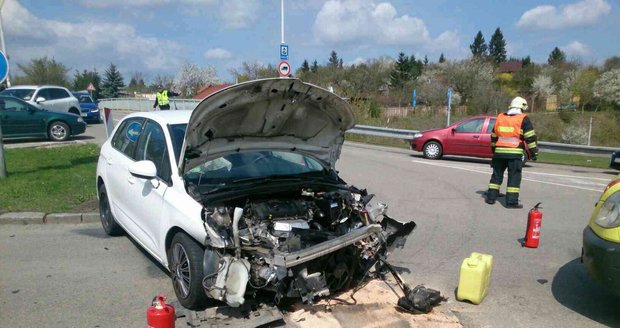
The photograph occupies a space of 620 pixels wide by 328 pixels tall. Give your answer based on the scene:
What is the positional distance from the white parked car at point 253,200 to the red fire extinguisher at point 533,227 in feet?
7.25

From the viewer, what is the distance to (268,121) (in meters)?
4.43

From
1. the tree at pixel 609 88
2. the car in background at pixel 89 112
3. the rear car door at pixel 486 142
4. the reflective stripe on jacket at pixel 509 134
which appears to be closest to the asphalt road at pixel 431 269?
the reflective stripe on jacket at pixel 509 134

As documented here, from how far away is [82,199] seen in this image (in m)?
7.64

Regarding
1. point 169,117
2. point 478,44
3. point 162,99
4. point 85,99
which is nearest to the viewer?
point 169,117

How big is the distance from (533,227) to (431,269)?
163cm

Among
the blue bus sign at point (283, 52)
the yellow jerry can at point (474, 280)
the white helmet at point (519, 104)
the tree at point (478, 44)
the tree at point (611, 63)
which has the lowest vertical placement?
the yellow jerry can at point (474, 280)

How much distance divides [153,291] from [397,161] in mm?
10864

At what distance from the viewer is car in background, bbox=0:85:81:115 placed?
64.3ft

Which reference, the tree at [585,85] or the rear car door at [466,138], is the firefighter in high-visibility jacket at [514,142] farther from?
the tree at [585,85]

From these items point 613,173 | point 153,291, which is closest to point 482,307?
point 153,291

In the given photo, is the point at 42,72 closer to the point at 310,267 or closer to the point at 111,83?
the point at 111,83

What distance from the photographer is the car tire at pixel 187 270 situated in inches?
149

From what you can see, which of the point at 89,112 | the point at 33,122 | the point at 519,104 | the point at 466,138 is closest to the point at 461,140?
the point at 466,138

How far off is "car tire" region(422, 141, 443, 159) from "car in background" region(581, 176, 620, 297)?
38.5 feet
